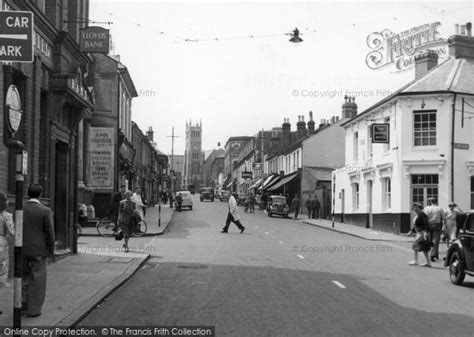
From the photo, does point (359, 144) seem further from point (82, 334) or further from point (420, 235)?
point (82, 334)

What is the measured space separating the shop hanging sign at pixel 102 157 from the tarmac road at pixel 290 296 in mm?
11397

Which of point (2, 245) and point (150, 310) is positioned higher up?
point (2, 245)

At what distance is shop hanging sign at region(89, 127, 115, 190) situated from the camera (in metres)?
30.0

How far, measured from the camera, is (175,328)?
8.29 m

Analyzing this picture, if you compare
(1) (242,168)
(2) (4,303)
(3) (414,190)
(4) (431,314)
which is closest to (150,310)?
(2) (4,303)

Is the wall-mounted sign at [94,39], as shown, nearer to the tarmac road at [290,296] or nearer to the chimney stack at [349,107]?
the tarmac road at [290,296]

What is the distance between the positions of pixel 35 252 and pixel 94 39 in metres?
9.24

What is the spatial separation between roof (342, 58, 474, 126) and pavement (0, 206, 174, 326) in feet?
56.9

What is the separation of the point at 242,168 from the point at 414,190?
72428 millimetres

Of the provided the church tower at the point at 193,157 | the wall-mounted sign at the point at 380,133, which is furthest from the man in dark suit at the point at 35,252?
the church tower at the point at 193,157

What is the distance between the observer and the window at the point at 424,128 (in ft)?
98.8

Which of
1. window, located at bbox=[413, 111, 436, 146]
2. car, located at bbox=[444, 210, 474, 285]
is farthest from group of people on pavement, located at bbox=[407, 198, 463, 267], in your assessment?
window, located at bbox=[413, 111, 436, 146]

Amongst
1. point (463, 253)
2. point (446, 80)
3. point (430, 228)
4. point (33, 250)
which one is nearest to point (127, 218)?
point (430, 228)

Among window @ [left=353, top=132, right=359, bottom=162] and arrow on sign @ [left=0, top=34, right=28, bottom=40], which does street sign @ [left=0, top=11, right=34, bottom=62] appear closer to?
arrow on sign @ [left=0, top=34, right=28, bottom=40]
